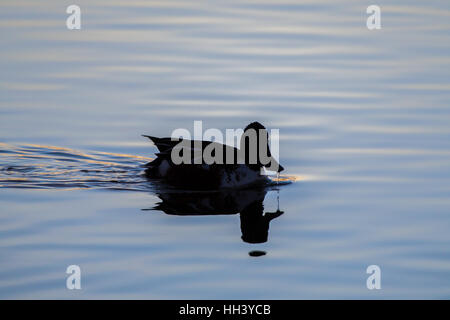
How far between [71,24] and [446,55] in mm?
7166

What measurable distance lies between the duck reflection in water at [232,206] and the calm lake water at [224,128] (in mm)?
44

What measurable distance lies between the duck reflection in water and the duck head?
42cm

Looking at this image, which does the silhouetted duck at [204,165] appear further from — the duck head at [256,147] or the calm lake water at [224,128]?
the calm lake water at [224,128]

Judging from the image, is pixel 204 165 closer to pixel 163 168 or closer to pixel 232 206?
pixel 163 168

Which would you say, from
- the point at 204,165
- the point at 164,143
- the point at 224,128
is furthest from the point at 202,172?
the point at 224,128

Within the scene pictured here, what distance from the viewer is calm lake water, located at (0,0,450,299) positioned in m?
8.22

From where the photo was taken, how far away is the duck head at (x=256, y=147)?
38.3 ft

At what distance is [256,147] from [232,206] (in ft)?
4.53

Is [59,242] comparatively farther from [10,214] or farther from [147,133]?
[147,133]

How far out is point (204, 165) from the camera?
1142 cm

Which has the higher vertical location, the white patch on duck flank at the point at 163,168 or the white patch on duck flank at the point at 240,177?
the white patch on duck flank at the point at 163,168

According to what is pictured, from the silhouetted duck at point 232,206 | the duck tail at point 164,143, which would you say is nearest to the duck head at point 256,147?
the silhouetted duck at point 232,206

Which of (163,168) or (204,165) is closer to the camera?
(204,165)

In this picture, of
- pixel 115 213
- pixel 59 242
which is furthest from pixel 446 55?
pixel 59 242
